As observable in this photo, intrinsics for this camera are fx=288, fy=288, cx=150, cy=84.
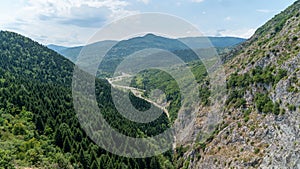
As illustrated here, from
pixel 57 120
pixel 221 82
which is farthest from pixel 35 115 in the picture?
pixel 221 82

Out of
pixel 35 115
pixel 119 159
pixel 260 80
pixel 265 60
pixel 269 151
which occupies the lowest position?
pixel 119 159

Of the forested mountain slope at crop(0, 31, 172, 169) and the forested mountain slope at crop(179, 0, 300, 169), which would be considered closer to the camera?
the forested mountain slope at crop(0, 31, 172, 169)

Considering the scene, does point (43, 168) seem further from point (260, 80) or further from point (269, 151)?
point (260, 80)

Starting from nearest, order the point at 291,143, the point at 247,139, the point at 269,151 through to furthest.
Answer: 1. the point at 291,143
2. the point at 269,151
3. the point at 247,139

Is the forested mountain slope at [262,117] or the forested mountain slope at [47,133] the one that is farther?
the forested mountain slope at [262,117]

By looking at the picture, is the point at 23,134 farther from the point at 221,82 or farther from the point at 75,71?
the point at 75,71

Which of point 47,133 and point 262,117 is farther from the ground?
point 262,117

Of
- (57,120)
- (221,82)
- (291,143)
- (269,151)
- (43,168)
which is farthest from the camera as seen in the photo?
(221,82)

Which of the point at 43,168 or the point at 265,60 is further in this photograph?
the point at 265,60

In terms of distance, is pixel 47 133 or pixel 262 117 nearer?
pixel 47 133

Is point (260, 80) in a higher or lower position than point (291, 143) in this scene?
higher
